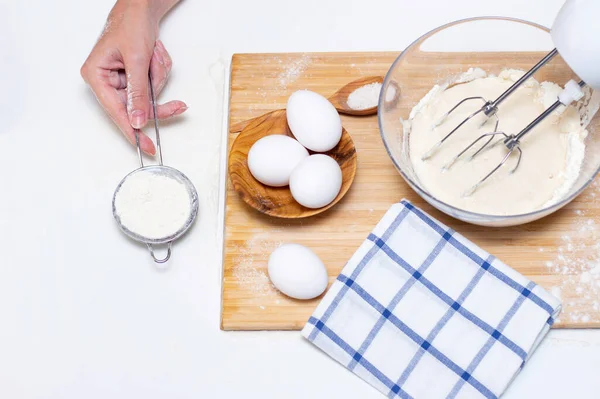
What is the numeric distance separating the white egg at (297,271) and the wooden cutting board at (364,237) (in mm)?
49

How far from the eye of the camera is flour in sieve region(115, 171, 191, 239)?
4.20 feet

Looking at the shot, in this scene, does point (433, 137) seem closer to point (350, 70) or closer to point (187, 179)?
point (350, 70)

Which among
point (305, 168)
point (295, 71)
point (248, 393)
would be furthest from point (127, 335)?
point (295, 71)

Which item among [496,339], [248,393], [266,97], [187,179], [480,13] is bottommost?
[248,393]

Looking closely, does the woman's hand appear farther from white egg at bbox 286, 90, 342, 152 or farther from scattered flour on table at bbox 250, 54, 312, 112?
white egg at bbox 286, 90, 342, 152

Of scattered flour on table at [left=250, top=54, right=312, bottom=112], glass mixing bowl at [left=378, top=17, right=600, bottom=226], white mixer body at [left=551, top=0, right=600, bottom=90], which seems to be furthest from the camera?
scattered flour on table at [left=250, top=54, right=312, bottom=112]

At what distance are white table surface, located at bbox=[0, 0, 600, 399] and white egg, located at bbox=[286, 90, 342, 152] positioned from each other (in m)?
0.23

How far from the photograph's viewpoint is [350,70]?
4.66ft

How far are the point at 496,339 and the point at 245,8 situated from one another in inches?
35.6

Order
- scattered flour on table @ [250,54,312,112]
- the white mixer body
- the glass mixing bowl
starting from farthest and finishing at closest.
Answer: scattered flour on table @ [250,54,312,112], the glass mixing bowl, the white mixer body

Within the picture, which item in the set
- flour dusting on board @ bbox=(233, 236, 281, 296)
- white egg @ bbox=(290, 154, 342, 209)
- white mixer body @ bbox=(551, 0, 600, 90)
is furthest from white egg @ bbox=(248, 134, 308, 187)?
white mixer body @ bbox=(551, 0, 600, 90)

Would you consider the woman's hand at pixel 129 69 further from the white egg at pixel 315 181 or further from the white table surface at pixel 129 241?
the white egg at pixel 315 181

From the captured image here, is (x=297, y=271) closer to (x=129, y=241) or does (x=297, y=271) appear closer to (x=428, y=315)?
(x=428, y=315)

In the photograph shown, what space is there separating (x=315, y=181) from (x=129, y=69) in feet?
1.50
